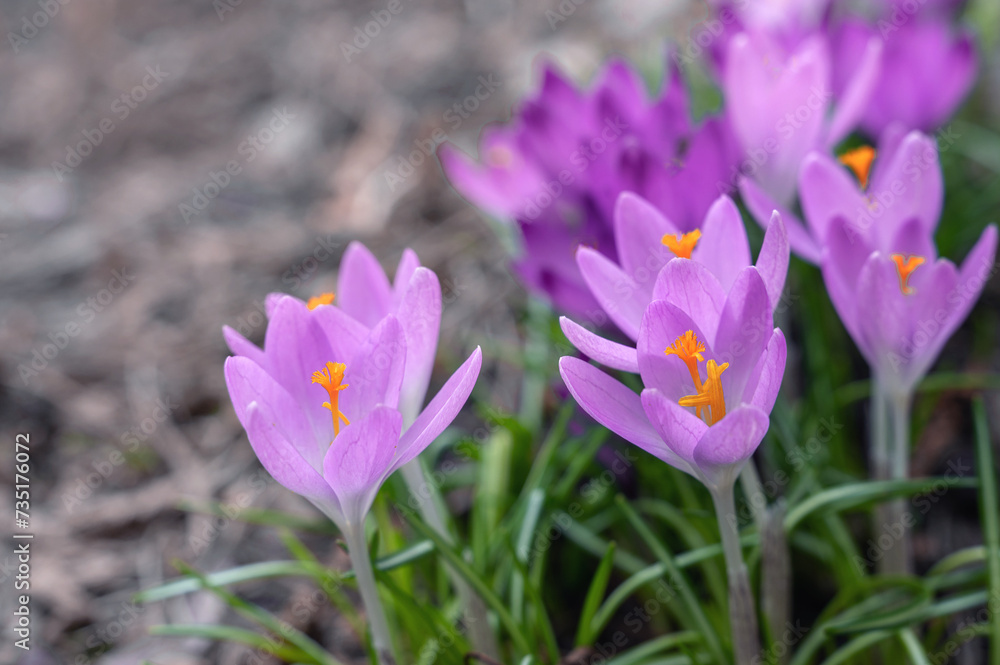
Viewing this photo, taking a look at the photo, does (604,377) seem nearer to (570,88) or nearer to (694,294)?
(694,294)

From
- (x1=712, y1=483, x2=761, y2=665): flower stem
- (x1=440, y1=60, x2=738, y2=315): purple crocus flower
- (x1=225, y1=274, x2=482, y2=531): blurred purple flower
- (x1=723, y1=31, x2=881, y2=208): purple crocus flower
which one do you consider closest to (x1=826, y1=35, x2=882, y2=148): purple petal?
(x1=723, y1=31, x2=881, y2=208): purple crocus flower

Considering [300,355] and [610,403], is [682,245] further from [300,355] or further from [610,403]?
[300,355]

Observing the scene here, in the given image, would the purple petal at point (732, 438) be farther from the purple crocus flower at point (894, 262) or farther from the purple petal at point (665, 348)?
the purple crocus flower at point (894, 262)

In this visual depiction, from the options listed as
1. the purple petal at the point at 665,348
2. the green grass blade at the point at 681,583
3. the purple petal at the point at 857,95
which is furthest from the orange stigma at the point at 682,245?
the purple petal at the point at 857,95

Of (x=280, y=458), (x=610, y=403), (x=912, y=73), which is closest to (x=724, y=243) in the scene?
(x=610, y=403)

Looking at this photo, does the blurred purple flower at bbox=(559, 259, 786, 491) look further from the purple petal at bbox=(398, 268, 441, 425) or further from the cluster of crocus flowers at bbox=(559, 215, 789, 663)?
the purple petal at bbox=(398, 268, 441, 425)

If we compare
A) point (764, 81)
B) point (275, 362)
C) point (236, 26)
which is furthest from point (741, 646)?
point (236, 26)
